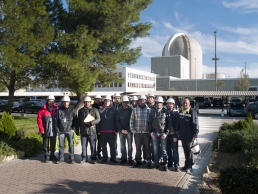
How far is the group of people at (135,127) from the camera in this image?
7098mm

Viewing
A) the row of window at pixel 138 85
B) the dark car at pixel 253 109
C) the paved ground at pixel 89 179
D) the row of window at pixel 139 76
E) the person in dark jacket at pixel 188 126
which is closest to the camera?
the paved ground at pixel 89 179

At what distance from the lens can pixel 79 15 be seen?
15492 millimetres

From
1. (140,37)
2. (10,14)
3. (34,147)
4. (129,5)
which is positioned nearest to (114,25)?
(129,5)

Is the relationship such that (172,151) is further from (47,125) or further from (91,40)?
(91,40)

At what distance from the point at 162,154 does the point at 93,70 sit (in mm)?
10042

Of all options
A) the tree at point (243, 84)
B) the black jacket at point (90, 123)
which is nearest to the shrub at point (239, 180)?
the black jacket at point (90, 123)

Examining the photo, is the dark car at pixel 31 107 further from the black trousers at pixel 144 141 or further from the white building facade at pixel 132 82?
the white building facade at pixel 132 82

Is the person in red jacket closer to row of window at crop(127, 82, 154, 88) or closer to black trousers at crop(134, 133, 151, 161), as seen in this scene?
black trousers at crop(134, 133, 151, 161)

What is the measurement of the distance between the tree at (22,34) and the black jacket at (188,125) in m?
9.09

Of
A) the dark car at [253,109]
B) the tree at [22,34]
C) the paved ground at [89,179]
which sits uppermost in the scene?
the tree at [22,34]

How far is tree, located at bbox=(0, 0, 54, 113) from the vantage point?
43.0ft

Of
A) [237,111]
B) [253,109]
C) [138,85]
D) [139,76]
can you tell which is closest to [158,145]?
[253,109]

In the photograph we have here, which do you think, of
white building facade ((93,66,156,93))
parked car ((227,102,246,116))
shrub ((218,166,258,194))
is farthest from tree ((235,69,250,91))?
shrub ((218,166,258,194))

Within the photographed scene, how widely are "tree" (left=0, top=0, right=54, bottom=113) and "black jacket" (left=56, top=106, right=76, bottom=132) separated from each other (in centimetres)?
632
